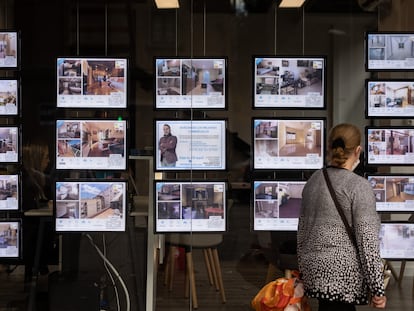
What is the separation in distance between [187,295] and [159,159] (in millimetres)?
1094

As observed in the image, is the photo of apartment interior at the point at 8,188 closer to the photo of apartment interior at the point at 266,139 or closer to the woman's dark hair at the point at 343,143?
the photo of apartment interior at the point at 266,139

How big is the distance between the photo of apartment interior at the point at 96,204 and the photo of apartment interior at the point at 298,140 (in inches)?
50.0

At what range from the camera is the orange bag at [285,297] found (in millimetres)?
3662

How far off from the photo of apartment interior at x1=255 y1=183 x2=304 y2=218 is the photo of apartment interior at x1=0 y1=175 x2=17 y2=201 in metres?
1.87

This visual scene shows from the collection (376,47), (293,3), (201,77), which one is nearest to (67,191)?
(201,77)

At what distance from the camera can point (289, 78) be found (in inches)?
192

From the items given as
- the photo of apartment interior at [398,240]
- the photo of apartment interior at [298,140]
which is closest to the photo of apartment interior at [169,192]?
the photo of apartment interior at [298,140]

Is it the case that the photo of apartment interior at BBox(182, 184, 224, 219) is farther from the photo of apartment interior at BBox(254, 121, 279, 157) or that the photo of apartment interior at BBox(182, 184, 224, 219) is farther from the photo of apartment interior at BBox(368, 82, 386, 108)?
the photo of apartment interior at BBox(368, 82, 386, 108)

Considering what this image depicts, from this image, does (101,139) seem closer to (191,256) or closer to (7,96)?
(7,96)

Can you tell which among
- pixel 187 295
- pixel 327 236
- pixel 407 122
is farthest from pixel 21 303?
pixel 407 122

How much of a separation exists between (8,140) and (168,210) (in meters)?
1.35

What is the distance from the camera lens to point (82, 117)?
4914 millimetres

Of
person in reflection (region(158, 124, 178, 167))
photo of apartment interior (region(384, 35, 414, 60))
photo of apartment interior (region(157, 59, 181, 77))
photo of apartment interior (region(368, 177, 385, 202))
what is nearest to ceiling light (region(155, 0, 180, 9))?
photo of apartment interior (region(157, 59, 181, 77))

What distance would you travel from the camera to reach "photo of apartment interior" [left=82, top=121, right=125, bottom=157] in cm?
489
